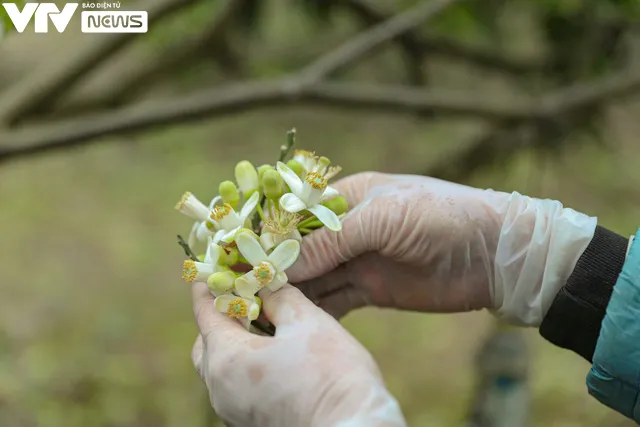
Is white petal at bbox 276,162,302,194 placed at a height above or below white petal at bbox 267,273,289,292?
above

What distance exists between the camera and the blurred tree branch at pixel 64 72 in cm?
184

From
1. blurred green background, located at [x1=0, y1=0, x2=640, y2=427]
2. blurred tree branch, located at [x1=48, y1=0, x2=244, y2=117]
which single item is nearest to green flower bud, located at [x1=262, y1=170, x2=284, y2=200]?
blurred green background, located at [x1=0, y1=0, x2=640, y2=427]

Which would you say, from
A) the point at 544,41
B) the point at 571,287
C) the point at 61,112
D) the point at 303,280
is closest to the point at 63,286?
the point at 61,112

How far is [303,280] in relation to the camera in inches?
38.5

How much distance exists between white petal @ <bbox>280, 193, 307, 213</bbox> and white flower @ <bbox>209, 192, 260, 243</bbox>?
58mm

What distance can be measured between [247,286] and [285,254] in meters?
0.07

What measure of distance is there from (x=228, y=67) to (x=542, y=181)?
155cm

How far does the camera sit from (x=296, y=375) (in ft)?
2.43

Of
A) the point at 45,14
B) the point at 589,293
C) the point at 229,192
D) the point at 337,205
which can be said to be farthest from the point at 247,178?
the point at 45,14

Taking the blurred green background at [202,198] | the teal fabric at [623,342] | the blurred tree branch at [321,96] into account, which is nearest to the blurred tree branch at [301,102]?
the blurred tree branch at [321,96]

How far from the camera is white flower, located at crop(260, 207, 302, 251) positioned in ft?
2.69

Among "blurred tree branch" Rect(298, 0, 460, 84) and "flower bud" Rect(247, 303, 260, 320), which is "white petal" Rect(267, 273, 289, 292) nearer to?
"flower bud" Rect(247, 303, 260, 320)

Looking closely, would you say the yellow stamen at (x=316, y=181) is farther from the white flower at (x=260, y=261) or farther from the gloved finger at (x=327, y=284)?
the gloved finger at (x=327, y=284)

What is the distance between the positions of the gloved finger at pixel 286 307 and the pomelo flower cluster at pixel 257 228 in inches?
0.6
